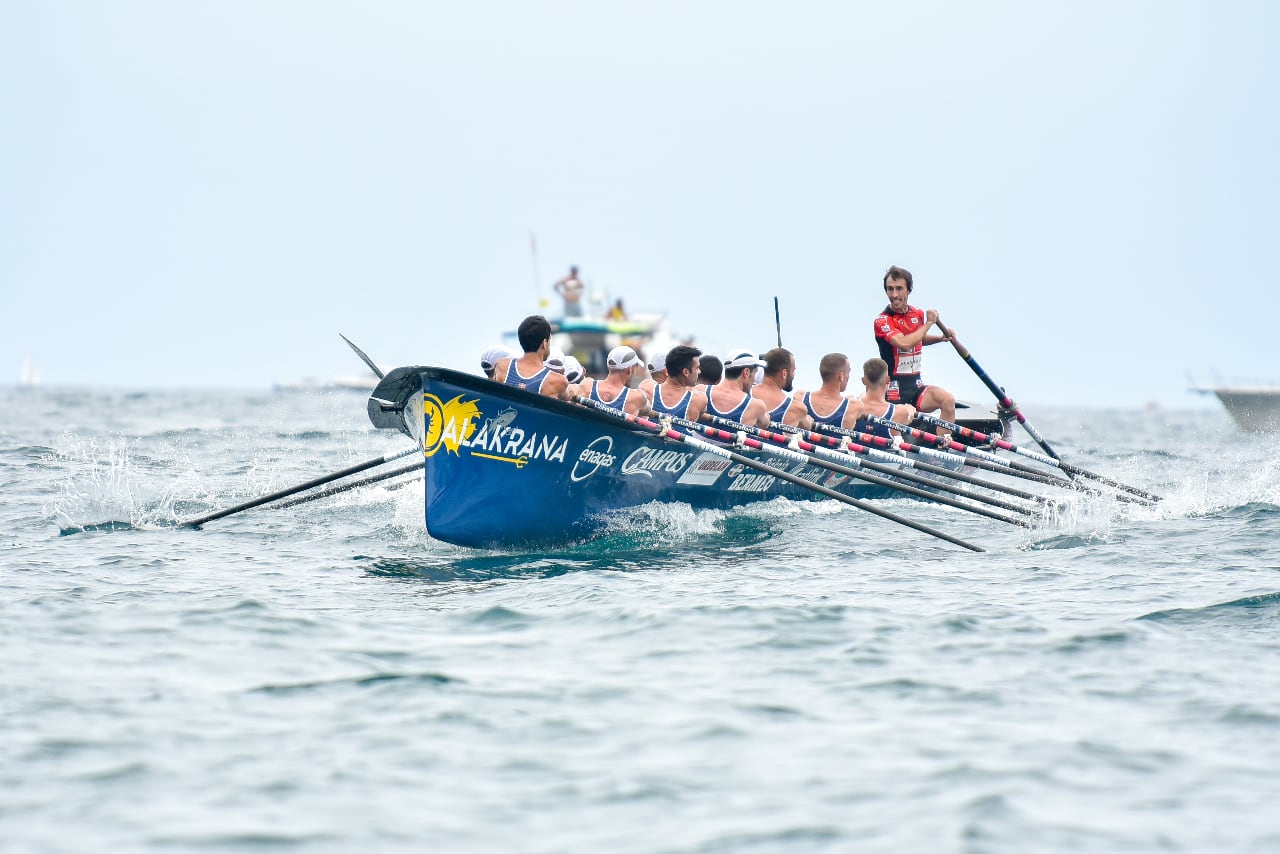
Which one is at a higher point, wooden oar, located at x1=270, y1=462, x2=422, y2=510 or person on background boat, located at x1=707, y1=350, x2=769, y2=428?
person on background boat, located at x1=707, y1=350, x2=769, y2=428

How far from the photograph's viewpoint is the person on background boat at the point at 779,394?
41.6ft

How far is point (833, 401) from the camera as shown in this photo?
42.4ft

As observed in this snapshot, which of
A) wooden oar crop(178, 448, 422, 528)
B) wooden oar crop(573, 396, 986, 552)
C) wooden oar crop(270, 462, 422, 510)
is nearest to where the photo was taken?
wooden oar crop(573, 396, 986, 552)

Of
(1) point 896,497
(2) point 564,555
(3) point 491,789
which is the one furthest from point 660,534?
(3) point 491,789

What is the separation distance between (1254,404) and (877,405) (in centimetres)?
3274

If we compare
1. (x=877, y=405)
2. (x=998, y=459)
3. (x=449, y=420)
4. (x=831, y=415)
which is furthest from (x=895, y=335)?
(x=449, y=420)

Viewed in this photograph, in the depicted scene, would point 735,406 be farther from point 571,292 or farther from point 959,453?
point 571,292

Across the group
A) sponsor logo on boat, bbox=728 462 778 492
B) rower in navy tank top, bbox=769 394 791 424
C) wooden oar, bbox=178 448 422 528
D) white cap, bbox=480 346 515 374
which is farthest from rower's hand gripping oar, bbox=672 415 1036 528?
wooden oar, bbox=178 448 422 528

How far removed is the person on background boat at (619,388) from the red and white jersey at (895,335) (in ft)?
10.6

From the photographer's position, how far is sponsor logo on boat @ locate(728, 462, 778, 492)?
11.4 m

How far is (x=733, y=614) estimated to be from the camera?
7.48 meters

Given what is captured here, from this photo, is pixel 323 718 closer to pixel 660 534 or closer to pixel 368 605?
pixel 368 605

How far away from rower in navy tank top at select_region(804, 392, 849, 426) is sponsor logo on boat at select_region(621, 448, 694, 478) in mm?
2631

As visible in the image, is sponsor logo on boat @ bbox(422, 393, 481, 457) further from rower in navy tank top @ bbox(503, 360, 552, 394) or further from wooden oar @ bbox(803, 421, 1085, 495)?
wooden oar @ bbox(803, 421, 1085, 495)
